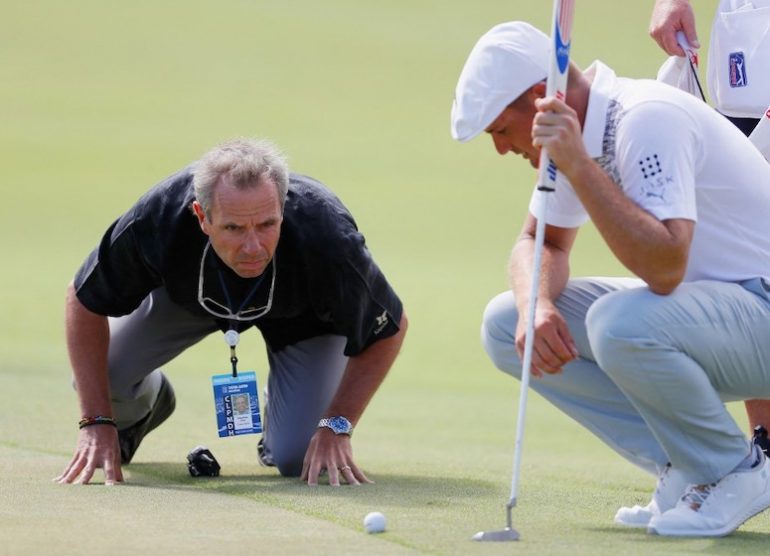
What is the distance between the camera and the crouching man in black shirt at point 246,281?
12.5ft

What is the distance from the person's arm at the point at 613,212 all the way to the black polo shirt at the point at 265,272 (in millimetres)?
1059

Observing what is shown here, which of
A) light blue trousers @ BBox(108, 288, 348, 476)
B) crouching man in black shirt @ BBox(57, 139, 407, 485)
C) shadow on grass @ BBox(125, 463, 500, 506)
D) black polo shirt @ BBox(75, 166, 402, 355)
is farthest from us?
light blue trousers @ BBox(108, 288, 348, 476)

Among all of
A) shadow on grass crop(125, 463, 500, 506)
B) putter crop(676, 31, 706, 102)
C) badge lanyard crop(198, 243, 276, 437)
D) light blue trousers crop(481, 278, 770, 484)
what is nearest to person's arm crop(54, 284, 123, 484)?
shadow on grass crop(125, 463, 500, 506)

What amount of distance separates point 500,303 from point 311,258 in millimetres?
626

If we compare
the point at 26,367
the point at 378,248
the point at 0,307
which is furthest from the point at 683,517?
the point at 378,248

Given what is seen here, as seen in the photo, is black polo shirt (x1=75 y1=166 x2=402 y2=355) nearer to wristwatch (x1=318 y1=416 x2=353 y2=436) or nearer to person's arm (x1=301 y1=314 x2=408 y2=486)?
person's arm (x1=301 y1=314 x2=408 y2=486)

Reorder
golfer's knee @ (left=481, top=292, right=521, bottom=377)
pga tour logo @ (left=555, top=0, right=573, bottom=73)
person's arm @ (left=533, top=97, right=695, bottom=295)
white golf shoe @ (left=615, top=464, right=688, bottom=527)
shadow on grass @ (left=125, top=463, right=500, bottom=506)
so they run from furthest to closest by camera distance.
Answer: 1. shadow on grass @ (left=125, top=463, right=500, bottom=506)
2. golfer's knee @ (left=481, top=292, right=521, bottom=377)
3. white golf shoe @ (left=615, top=464, right=688, bottom=527)
4. pga tour logo @ (left=555, top=0, right=573, bottom=73)
5. person's arm @ (left=533, top=97, right=695, bottom=295)

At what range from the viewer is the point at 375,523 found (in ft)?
10.1

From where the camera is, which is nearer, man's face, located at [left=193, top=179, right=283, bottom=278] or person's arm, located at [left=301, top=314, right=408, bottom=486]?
man's face, located at [left=193, top=179, right=283, bottom=278]

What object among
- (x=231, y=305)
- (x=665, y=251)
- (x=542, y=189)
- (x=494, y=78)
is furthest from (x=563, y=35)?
(x=231, y=305)

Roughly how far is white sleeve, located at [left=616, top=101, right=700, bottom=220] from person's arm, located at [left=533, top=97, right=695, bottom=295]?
0.03 metres

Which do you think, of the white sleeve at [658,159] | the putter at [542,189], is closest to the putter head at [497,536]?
the putter at [542,189]

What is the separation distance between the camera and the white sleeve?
295 centimetres

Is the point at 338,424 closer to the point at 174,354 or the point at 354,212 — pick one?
the point at 174,354
